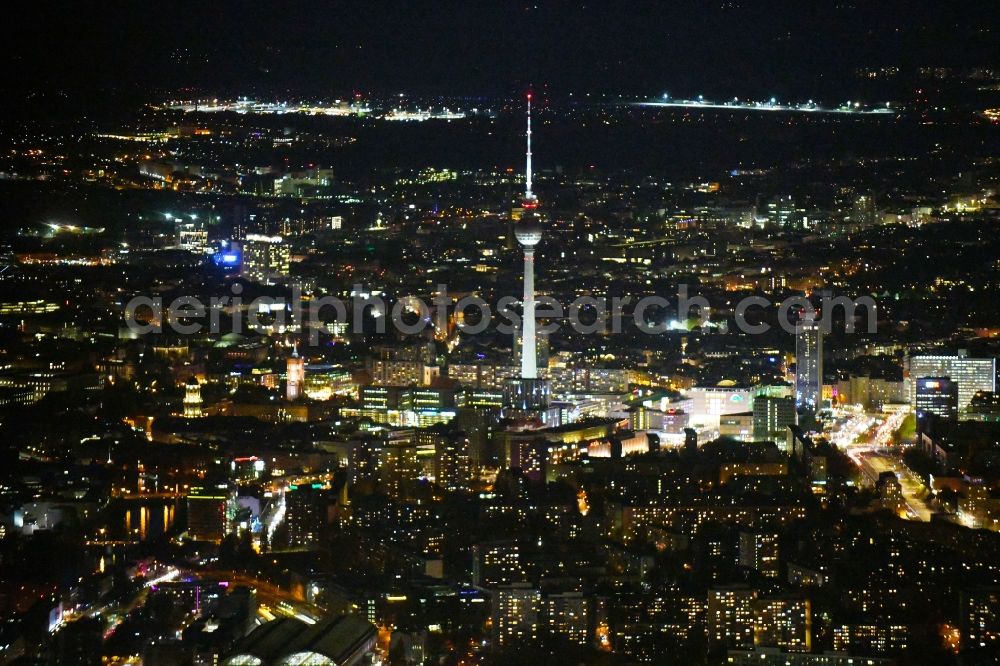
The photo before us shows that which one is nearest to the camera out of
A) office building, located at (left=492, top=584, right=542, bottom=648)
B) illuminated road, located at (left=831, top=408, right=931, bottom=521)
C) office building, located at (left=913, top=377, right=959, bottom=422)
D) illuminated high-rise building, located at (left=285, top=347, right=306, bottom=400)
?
office building, located at (left=492, top=584, right=542, bottom=648)

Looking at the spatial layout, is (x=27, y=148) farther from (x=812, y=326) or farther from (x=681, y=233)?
(x=812, y=326)

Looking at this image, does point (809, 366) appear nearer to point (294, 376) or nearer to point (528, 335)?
point (528, 335)

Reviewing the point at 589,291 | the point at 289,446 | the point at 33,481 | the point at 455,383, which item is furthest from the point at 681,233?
the point at 33,481

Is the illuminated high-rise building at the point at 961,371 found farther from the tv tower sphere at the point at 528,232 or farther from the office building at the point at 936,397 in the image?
the tv tower sphere at the point at 528,232

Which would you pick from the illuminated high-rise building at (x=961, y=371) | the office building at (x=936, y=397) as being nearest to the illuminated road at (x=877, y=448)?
the office building at (x=936, y=397)

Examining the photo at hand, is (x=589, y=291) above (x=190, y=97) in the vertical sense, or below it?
below

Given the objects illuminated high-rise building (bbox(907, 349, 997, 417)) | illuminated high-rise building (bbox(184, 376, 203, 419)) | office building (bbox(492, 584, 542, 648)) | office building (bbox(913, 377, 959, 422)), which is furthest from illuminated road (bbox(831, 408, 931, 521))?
illuminated high-rise building (bbox(184, 376, 203, 419))

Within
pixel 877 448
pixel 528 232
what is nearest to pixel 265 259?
pixel 528 232

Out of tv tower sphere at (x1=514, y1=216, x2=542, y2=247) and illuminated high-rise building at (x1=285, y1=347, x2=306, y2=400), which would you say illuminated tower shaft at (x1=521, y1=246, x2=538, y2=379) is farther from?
illuminated high-rise building at (x1=285, y1=347, x2=306, y2=400)
